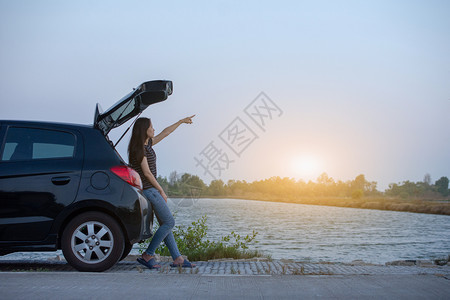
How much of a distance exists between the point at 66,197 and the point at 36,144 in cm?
80

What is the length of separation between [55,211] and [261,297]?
119 inches

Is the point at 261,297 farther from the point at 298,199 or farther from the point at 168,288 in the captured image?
the point at 298,199

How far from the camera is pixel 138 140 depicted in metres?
7.25

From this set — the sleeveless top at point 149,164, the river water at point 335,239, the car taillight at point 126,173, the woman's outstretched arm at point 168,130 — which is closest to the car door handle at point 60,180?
the car taillight at point 126,173

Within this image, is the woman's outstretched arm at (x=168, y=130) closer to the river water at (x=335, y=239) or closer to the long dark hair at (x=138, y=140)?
the long dark hair at (x=138, y=140)

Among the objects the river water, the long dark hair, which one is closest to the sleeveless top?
the long dark hair

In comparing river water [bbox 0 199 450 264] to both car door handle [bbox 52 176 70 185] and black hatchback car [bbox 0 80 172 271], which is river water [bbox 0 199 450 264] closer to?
black hatchback car [bbox 0 80 172 271]

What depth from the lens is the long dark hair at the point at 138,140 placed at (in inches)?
283

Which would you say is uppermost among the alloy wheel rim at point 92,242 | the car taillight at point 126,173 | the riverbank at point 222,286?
the car taillight at point 126,173

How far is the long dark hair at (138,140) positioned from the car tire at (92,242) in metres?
1.01

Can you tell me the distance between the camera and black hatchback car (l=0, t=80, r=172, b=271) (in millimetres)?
6488

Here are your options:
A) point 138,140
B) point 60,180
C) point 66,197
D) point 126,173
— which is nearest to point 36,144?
point 60,180

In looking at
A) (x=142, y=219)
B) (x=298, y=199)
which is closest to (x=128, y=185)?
(x=142, y=219)

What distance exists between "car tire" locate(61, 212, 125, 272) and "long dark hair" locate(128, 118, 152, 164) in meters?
1.01
